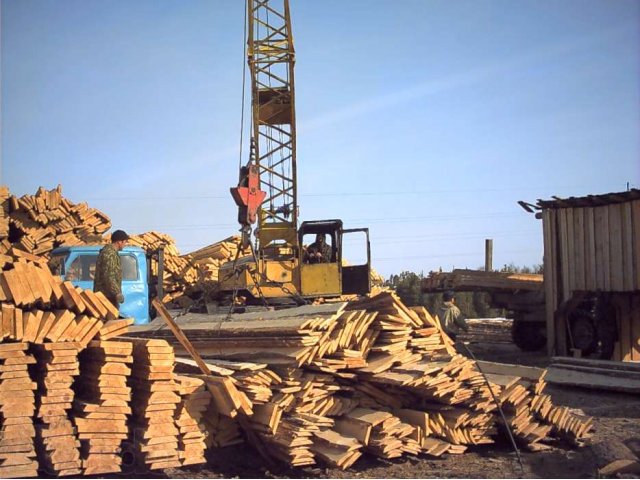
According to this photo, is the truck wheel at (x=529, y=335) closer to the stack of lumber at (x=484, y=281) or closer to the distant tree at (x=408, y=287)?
the stack of lumber at (x=484, y=281)

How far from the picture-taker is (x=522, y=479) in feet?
20.9

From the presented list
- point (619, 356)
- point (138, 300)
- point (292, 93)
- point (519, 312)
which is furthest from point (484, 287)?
point (138, 300)

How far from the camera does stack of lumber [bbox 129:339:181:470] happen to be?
6137 mm

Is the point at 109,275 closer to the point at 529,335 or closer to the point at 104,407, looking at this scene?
the point at 104,407

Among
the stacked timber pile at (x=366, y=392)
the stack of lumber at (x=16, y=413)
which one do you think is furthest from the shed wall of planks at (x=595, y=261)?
the stack of lumber at (x=16, y=413)

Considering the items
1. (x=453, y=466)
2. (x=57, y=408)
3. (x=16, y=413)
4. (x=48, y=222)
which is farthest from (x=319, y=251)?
(x=16, y=413)

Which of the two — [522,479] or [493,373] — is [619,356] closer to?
[493,373]

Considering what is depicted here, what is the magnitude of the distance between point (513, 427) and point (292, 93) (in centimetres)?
1245

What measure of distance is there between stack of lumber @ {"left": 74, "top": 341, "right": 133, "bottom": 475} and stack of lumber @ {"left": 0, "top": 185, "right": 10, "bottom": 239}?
1035cm

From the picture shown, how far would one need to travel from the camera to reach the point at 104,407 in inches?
241

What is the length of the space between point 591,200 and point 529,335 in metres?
4.64

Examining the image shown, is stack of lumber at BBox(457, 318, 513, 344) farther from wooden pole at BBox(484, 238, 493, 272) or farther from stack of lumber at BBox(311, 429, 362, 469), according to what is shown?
stack of lumber at BBox(311, 429, 362, 469)

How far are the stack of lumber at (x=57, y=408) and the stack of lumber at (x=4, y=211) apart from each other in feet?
33.6

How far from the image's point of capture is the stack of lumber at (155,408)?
6.14 meters
